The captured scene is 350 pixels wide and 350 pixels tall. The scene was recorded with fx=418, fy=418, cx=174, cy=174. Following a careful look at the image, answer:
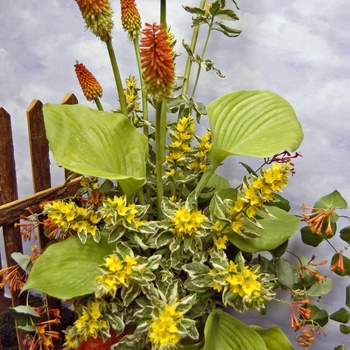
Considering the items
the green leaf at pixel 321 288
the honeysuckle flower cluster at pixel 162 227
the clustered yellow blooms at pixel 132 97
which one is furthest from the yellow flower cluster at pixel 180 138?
the green leaf at pixel 321 288

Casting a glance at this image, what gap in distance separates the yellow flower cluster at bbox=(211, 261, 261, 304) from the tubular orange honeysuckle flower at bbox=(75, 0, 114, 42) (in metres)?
0.46

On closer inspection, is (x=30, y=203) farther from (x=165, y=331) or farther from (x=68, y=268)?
(x=165, y=331)

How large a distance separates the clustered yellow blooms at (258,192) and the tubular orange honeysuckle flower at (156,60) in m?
0.22

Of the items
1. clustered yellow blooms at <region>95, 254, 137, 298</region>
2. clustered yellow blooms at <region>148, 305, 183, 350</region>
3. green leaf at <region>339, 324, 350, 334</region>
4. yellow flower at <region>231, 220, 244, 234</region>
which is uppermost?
yellow flower at <region>231, 220, 244, 234</region>

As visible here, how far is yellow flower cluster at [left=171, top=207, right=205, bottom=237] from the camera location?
28.7 inches

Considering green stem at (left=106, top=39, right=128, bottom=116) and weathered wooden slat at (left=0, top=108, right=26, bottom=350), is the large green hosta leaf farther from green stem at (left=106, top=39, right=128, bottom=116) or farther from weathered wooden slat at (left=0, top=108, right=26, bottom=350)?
weathered wooden slat at (left=0, top=108, right=26, bottom=350)

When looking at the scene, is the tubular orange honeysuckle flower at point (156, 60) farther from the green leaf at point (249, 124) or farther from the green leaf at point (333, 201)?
the green leaf at point (333, 201)

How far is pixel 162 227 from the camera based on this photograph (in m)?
0.75

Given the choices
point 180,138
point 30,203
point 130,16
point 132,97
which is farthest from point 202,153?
point 30,203

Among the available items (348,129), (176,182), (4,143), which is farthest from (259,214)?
(4,143)

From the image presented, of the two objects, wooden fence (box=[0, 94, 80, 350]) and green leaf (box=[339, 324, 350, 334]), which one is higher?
wooden fence (box=[0, 94, 80, 350])

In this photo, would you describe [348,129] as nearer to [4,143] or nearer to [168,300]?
[168,300]

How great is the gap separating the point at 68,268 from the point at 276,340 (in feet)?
1.42

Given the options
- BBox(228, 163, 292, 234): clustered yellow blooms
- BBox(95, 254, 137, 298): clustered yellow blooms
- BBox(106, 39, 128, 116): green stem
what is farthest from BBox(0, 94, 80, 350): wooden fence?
BBox(228, 163, 292, 234): clustered yellow blooms
